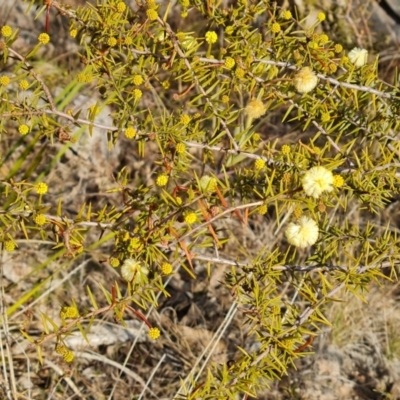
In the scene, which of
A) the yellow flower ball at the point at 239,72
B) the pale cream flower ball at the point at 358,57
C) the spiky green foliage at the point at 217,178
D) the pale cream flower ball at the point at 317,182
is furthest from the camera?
the pale cream flower ball at the point at 358,57

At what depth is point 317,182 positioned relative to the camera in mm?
1229

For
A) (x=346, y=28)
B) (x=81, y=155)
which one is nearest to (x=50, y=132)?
(x=81, y=155)

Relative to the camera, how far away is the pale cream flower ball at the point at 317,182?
1.23m

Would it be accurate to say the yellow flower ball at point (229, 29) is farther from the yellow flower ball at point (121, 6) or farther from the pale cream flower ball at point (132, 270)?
the pale cream flower ball at point (132, 270)

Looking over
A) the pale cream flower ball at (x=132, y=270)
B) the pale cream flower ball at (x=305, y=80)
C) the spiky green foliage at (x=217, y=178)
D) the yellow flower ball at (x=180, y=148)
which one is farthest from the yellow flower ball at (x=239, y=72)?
the pale cream flower ball at (x=132, y=270)

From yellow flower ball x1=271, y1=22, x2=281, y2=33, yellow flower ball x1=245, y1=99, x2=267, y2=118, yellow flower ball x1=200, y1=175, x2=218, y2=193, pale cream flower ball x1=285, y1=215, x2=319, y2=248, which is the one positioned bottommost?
pale cream flower ball x1=285, y1=215, x2=319, y2=248

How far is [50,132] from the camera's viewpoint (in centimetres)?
143

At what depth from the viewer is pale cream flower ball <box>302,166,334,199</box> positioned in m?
1.23

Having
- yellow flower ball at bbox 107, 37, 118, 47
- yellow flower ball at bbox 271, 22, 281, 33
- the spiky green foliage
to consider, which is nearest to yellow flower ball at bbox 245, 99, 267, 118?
the spiky green foliage

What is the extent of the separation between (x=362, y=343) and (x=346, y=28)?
61.1 inches

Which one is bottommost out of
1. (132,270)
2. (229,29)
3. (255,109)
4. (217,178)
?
(132,270)

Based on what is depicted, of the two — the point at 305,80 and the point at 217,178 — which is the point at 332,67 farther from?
the point at 217,178

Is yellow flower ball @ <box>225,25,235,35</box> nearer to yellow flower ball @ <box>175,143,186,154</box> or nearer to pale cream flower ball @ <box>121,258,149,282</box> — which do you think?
yellow flower ball @ <box>175,143,186,154</box>

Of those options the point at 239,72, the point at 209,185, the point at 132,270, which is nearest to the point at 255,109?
the point at 239,72
